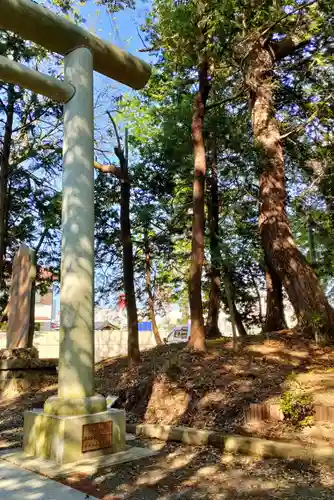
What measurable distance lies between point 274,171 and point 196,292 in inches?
140

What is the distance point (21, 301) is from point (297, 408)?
8438mm

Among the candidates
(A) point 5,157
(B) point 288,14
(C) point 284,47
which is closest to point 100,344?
(A) point 5,157

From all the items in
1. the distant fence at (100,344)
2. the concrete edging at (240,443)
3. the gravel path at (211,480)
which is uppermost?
the distant fence at (100,344)

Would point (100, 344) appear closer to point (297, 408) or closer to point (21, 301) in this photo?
point (21, 301)

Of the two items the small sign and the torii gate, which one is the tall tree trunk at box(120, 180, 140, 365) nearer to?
the torii gate

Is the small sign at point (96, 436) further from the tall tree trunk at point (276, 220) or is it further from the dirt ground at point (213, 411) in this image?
the tall tree trunk at point (276, 220)

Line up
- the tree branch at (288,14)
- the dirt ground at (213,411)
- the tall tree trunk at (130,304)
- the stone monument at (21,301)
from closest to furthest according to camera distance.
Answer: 1. the dirt ground at (213,411)
2. the tree branch at (288,14)
3. the tall tree trunk at (130,304)
4. the stone monument at (21,301)

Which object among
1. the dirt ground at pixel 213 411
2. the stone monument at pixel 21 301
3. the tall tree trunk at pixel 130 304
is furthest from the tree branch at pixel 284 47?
the stone monument at pixel 21 301

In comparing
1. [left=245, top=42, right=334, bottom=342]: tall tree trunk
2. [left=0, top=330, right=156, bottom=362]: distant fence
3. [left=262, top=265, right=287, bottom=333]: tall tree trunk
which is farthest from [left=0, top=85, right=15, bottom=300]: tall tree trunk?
[left=262, top=265, right=287, bottom=333]: tall tree trunk

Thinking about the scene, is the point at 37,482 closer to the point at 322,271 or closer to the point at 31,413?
the point at 31,413

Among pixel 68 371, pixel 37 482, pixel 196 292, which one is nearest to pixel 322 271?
pixel 196 292

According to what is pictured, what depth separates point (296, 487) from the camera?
372cm

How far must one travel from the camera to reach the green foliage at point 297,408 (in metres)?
5.18

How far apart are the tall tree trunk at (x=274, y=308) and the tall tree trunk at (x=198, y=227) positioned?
2970 mm
